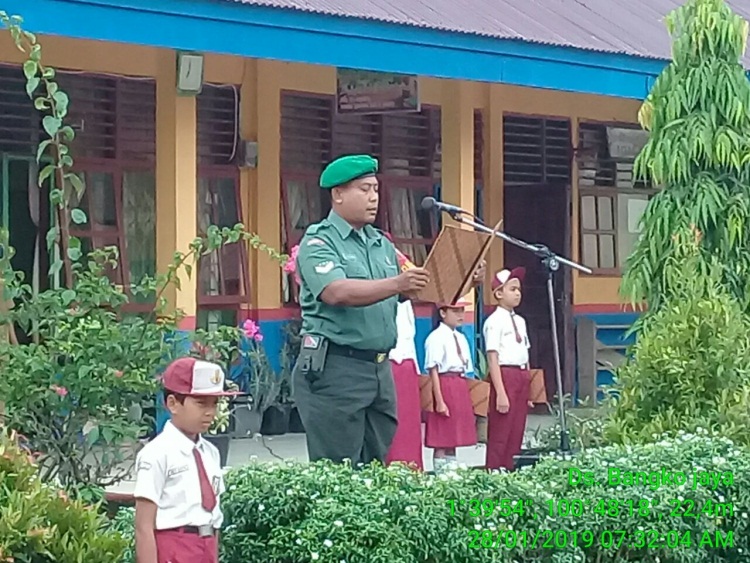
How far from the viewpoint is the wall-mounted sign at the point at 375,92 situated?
40.4 feet

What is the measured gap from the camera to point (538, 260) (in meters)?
15.9

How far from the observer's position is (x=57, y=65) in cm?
1148

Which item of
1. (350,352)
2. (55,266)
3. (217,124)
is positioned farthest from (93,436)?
(217,124)

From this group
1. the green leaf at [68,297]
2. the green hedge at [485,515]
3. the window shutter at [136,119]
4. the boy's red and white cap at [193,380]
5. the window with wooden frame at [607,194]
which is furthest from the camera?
the window with wooden frame at [607,194]

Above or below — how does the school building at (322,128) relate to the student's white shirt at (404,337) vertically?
above

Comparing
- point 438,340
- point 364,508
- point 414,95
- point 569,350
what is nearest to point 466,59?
point 414,95

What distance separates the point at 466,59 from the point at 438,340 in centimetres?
220

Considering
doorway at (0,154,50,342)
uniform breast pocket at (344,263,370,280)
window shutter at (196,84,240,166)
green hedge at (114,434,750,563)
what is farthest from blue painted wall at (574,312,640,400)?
uniform breast pocket at (344,263,370,280)

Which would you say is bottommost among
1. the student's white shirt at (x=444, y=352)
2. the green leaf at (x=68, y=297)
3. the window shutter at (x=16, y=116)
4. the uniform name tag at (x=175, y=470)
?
the uniform name tag at (x=175, y=470)

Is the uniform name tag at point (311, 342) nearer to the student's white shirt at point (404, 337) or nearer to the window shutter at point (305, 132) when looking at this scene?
the student's white shirt at point (404, 337)

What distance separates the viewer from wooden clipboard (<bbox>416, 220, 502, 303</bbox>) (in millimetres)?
6152

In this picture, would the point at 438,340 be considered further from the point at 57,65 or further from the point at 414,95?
the point at 57,65

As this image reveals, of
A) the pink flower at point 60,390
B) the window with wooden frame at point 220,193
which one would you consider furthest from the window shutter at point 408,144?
the pink flower at point 60,390

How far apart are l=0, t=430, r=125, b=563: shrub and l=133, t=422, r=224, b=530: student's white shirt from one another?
173 mm
